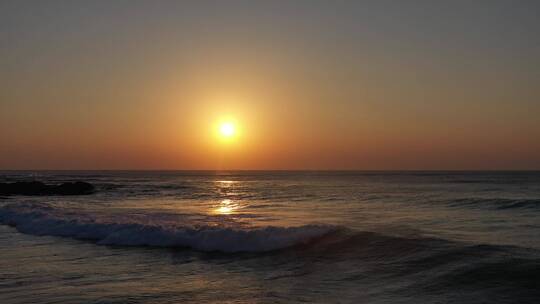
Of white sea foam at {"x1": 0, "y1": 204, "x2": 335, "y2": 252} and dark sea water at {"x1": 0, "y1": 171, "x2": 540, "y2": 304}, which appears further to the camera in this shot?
white sea foam at {"x1": 0, "y1": 204, "x2": 335, "y2": 252}

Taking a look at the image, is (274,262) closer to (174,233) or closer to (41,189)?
(174,233)

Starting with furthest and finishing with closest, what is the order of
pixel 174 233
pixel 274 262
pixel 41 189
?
pixel 41 189 → pixel 174 233 → pixel 274 262

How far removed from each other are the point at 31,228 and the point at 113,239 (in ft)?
19.1

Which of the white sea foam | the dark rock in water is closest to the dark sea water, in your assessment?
the white sea foam

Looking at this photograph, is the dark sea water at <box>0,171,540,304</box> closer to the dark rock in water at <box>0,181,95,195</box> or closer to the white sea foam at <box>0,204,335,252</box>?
the white sea foam at <box>0,204,335,252</box>

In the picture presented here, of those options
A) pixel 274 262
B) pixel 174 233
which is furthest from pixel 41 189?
pixel 274 262

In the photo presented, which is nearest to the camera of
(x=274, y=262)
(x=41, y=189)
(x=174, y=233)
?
(x=274, y=262)

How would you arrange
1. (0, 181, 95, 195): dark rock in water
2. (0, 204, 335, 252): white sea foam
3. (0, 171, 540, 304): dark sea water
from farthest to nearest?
(0, 181, 95, 195): dark rock in water < (0, 204, 335, 252): white sea foam < (0, 171, 540, 304): dark sea water

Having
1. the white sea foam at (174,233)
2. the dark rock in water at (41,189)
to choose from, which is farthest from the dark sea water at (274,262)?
the dark rock in water at (41,189)

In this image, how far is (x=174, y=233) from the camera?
18.2 meters

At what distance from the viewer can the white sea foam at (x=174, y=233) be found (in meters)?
16.6

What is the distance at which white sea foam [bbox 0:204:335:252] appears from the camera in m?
16.6

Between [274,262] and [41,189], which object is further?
[41,189]

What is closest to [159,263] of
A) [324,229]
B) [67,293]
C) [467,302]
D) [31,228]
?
[67,293]
